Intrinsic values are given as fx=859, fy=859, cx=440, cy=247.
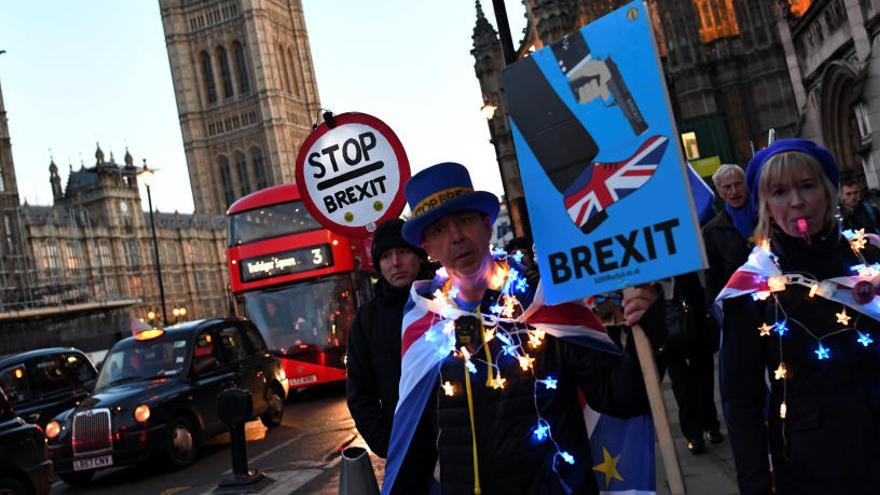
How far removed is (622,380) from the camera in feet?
8.59

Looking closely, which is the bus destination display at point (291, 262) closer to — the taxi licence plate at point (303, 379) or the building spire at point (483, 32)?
the taxi licence plate at point (303, 379)

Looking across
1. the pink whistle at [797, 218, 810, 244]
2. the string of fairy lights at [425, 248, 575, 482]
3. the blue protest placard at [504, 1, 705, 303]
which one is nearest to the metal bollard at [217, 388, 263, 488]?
the string of fairy lights at [425, 248, 575, 482]

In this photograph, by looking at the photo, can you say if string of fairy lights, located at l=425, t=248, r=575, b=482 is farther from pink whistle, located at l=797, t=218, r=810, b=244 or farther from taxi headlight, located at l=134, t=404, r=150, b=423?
taxi headlight, located at l=134, t=404, r=150, b=423

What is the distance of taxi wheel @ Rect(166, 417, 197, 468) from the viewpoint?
10414 millimetres

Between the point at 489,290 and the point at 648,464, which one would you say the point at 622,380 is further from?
the point at 489,290

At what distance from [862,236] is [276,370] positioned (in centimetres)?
1139

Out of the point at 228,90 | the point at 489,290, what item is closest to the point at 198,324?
the point at 489,290

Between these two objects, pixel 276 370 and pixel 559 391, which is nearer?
pixel 559 391

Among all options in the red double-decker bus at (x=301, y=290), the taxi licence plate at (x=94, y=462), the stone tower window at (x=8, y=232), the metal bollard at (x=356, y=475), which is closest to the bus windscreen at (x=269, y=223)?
the red double-decker bus at (x=301, y=290)

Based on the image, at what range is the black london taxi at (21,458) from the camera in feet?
27.3

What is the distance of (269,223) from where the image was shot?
1725 cm

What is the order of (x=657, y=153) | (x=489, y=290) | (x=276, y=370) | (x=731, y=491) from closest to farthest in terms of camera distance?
→ (x=657, y=153)
(x=489, y=290)
(x=731, y=491)
(x=276, y=370)

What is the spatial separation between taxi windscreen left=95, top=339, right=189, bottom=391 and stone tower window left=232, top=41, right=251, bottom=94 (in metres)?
107

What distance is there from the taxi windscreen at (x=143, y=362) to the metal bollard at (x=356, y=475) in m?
7.94
